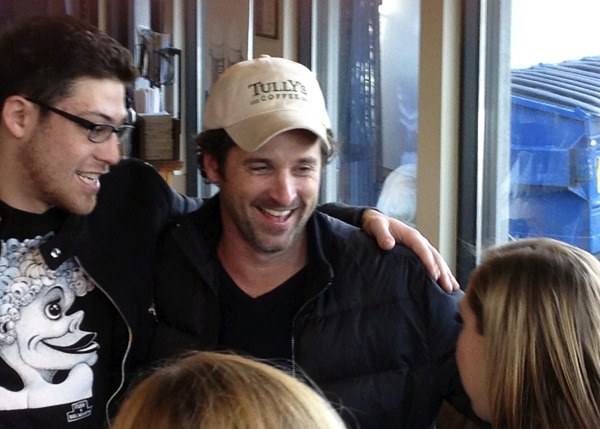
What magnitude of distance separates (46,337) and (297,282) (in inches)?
20.3

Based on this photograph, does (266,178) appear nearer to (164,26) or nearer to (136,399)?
(136,399)

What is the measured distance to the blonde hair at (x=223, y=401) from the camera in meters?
0.93

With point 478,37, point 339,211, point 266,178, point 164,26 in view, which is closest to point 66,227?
point 266,178

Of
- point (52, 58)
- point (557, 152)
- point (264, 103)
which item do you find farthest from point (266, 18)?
point (264, 103)

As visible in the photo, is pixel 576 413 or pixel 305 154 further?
pixel 305 154

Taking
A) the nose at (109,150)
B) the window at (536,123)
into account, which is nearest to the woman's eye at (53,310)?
the nose at (109,150)

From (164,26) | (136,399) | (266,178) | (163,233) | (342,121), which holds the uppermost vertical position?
(164,26)

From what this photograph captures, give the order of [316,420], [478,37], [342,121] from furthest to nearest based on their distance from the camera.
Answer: [342,121] → [478,37] → [316,420]

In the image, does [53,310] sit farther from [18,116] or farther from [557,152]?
[557,152]

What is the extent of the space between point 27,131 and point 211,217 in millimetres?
436

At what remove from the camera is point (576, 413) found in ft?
4.36

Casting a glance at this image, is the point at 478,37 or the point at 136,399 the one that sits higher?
the point at 478,37

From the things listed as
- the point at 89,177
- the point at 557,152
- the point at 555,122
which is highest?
the point at 555,122

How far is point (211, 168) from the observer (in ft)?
6.32
